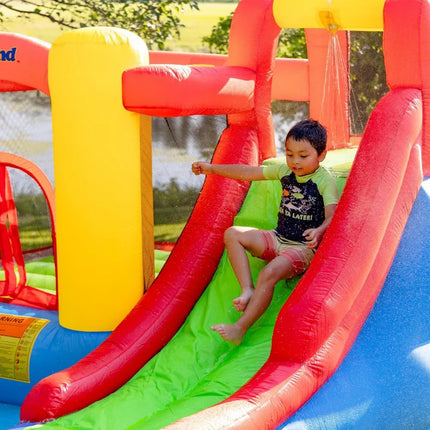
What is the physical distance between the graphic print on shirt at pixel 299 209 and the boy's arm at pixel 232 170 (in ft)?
0.47

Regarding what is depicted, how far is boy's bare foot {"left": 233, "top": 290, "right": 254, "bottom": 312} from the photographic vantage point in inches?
116

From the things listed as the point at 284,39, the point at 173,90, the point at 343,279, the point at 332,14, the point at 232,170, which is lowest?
the point at 343,279

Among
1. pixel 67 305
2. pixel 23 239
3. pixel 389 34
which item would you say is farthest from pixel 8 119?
pixel 389 34

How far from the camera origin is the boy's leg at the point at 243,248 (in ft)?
9.96

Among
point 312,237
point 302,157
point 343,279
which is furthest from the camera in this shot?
point 302,157

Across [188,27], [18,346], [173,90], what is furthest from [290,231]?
[188,27]

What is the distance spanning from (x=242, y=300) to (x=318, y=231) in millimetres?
363

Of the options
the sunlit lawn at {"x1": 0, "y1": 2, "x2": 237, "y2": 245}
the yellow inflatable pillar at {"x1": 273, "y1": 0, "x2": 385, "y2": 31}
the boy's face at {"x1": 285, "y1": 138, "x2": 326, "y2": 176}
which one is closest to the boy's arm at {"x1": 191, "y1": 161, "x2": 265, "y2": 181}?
the boy's face at {"x1": 285, "y1": 138, "x2": 326, "y2": 176}

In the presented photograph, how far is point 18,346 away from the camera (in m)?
3.51

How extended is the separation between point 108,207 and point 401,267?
3.72ft

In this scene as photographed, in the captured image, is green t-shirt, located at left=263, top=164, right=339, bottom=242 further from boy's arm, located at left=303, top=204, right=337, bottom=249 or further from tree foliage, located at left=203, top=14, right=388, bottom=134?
tree foliage, located at left=203, top=14, right=388, bottom=134

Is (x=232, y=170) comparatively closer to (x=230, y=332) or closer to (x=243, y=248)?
(x=243, y=248)

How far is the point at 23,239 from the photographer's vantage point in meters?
5.75

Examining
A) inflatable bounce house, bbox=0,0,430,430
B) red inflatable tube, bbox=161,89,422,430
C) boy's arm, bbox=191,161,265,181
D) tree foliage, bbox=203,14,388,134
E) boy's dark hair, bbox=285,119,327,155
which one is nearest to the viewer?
red inflatable tube, bbox=161,89,422,430
